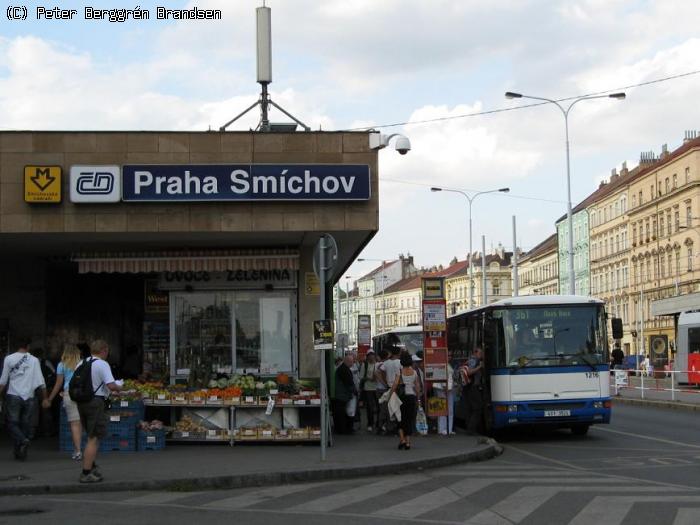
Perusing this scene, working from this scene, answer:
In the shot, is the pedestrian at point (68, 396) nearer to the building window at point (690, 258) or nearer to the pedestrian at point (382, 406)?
the pedestrian at point (382, 406)

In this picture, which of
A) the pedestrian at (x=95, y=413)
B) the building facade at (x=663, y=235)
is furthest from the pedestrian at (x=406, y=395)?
the building facade at (x=663, y=235)

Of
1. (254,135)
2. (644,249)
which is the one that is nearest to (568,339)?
(254,135)

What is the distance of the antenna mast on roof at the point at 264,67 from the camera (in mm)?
20578

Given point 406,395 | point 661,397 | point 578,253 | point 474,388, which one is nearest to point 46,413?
point 406,395

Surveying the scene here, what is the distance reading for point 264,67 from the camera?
21188 millimetres

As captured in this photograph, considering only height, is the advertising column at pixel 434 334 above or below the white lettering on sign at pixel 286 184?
below

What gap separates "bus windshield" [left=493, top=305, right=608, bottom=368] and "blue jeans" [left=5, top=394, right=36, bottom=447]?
30.0 feet

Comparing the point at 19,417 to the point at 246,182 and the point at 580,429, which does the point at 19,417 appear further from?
the point at 580,429

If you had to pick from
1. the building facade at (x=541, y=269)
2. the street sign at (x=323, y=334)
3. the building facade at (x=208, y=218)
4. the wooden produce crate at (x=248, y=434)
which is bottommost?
the wooden produce crate at (x=248, y=434)

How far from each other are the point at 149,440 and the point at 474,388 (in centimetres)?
745

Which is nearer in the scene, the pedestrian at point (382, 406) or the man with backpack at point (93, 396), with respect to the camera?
the man with backpack at point (93, 396)

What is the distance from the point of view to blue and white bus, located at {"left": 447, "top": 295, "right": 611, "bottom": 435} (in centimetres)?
1983

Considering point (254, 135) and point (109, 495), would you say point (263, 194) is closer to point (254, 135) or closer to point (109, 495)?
point (254, 135)

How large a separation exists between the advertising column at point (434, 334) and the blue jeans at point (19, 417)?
7.94 metres
